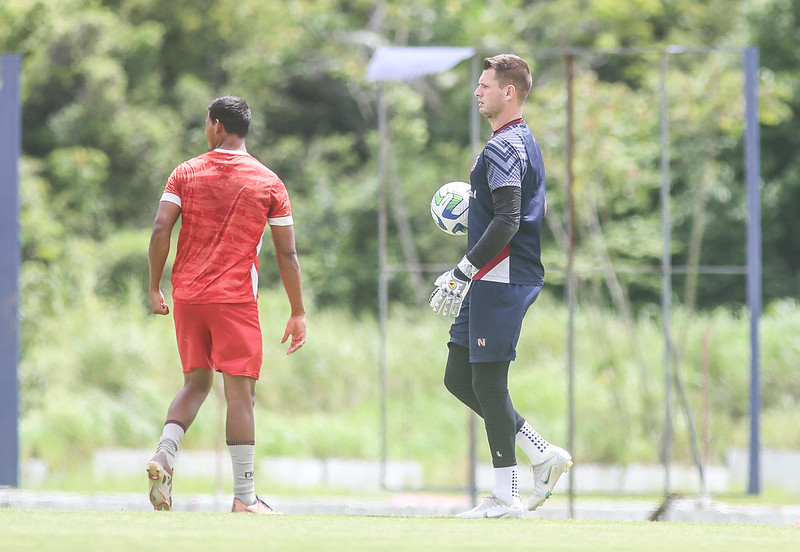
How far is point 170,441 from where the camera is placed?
5.23 m

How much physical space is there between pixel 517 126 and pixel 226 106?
3.80ft

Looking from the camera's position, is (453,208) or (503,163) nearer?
(503,163)

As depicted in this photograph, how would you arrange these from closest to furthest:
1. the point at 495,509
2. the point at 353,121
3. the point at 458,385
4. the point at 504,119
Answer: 1. the point at 495,509
2. the point at 504,119
3. the point at 458,385
4. the point at 353,121

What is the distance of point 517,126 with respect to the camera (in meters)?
5.18

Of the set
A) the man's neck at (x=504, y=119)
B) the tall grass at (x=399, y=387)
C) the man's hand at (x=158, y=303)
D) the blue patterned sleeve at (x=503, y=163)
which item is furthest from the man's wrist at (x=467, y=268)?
the tall grass at (x=399, y=387)

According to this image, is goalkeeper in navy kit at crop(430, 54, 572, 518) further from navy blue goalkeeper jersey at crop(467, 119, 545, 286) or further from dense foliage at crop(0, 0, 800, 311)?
dense foliage at crop(0, 0, 800, 311)

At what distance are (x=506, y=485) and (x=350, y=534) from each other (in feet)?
3.67

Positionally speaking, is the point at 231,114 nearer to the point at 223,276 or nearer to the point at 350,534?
the point at 223,276

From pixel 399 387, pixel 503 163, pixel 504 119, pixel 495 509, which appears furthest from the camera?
pixel 399 387

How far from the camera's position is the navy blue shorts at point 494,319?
16.5 ft

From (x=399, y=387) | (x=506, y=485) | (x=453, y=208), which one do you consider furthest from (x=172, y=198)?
(x=399, y=387)

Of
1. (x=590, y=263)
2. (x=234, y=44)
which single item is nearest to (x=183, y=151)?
(x=234, y=44)

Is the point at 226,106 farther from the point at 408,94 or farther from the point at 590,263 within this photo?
the point at 408,94

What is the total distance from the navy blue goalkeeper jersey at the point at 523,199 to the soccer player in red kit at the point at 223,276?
77cm
